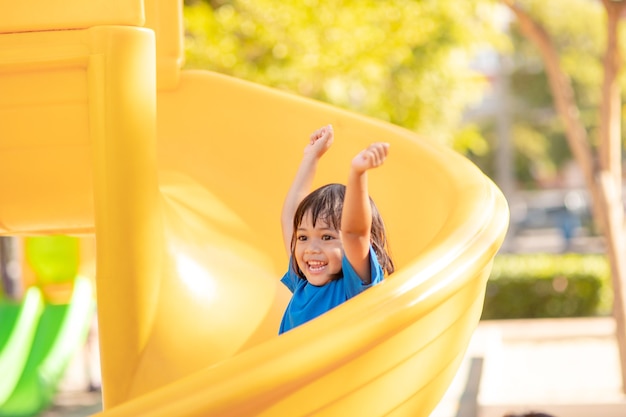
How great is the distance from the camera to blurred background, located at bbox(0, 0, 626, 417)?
5.53 metres

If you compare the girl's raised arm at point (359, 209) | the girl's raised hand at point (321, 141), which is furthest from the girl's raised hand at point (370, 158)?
the girl's raised hand at point (321, 141)

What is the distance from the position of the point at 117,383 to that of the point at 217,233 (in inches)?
32.0

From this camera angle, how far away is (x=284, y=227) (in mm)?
2660

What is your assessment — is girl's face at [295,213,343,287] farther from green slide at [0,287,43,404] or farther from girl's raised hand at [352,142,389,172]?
green slide at [0,287,43,404]

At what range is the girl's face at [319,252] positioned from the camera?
223 centimetres

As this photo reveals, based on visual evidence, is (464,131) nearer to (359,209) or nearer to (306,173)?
(306,173)

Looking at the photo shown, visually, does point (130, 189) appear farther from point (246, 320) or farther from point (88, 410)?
point (88, 410)

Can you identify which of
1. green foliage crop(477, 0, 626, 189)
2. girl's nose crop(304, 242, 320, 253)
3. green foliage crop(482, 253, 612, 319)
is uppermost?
girl's nose crop(304, 242, 320, 253)

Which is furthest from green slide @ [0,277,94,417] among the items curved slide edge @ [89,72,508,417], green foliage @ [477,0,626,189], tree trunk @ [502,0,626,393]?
green foliage @ [477,0,626,189]

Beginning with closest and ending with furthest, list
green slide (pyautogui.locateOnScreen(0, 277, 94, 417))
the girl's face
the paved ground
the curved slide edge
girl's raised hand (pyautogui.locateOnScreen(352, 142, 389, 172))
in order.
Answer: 1. the curved slide edge
2. girl's raised hand (pyautogui.locateOnScreen(352, 142, 389, 172))
3. the girl's face
4. the paved ground
5. green slide (pyautogui.locateOnScreen(0, 277, 94, 417))

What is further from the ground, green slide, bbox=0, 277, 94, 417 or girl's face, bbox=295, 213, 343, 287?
girl's face, bbox=295, 213, 343, 287

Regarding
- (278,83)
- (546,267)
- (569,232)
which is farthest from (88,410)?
(569,232)

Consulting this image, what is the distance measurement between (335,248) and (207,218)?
1.08m

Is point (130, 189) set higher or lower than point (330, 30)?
higher
